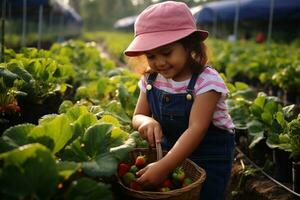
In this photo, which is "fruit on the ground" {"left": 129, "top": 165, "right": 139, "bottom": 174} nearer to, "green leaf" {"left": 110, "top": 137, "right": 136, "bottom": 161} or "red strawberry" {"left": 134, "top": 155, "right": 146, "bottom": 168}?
"red strawberry" {"left": 134, "top": 155, "right": 146, "bottom": 168}

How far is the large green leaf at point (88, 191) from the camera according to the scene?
1.59 metres

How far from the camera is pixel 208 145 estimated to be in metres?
2.54

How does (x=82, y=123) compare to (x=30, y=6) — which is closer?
(x=82, y=123)

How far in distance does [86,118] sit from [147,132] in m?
0.39

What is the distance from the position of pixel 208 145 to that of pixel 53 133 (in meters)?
1.11

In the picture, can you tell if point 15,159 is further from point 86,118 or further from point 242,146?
point 242,146

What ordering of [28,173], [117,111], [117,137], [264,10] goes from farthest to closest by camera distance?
[264,10] < [117,111] < [117,137] < [28,173]

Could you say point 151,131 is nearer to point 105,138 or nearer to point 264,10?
point 105,138

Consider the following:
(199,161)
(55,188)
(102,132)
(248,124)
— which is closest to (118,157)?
(102,132)

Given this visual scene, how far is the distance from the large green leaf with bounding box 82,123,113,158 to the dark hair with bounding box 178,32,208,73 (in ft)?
2.55

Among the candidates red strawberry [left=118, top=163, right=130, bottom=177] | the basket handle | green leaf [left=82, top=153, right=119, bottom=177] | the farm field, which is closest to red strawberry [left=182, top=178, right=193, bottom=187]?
the farm field

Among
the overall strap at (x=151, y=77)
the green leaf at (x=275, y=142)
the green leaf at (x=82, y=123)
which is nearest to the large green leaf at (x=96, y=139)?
the green leaf at (x=82, y=123)

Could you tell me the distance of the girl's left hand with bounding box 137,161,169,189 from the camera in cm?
193

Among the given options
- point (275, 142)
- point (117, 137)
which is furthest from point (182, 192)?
point (275, 142)
